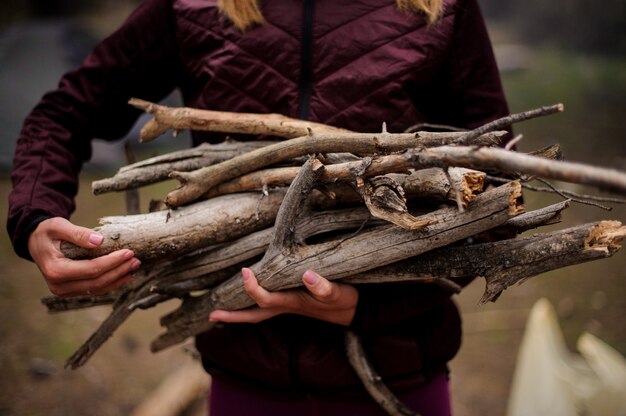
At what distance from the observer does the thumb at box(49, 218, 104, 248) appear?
3.90 ft

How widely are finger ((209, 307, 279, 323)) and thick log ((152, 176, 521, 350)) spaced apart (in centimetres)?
2

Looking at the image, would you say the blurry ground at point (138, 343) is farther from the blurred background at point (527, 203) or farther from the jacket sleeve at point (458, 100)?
the jacket sleeve at point (458, 100)

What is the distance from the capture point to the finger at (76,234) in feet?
3.91

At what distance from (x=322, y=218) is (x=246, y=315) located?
0.86 ft

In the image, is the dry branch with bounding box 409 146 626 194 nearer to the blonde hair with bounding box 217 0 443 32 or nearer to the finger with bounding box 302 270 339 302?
the finger with bounding box 302 270 339 302

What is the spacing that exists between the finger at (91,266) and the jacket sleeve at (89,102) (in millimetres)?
148

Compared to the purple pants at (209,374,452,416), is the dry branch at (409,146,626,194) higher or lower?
higher

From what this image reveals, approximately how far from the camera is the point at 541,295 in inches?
142

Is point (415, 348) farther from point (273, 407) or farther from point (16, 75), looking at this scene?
point (16, 75)

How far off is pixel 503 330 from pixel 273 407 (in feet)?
7.62

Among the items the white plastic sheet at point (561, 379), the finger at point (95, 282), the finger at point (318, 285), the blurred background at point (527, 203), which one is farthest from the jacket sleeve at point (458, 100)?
the blurred background at point (527, 203)

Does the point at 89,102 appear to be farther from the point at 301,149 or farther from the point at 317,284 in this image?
the point at 317,284

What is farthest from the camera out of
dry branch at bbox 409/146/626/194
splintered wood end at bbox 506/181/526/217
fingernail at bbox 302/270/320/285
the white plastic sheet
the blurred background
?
the blurred background

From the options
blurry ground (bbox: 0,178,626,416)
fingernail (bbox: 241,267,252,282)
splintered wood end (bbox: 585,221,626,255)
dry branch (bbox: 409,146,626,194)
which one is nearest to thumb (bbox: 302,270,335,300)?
fingernail (bbox: 241,267,252,282)
